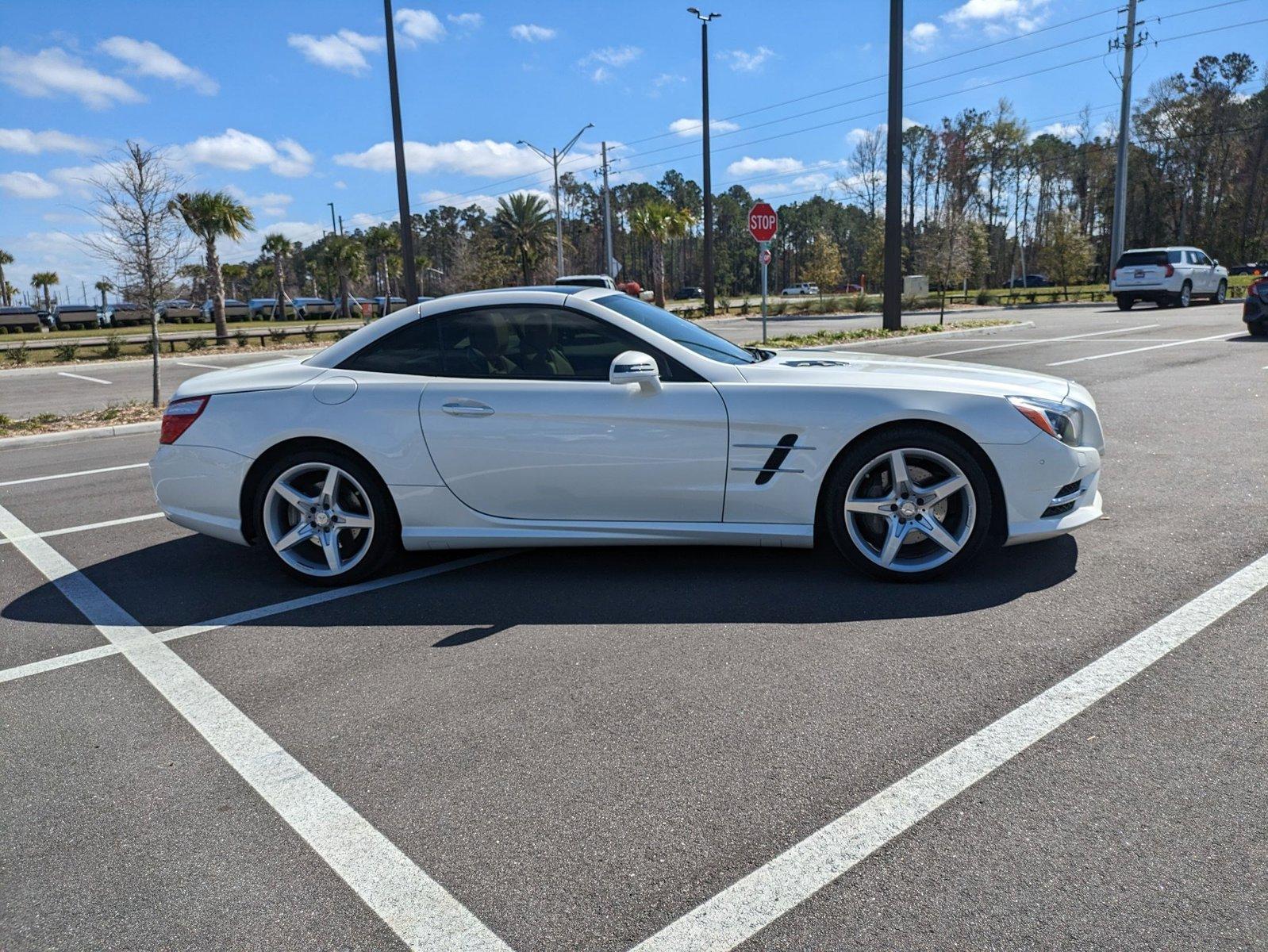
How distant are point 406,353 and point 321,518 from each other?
0.93 meters

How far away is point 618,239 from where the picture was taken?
12294 cm

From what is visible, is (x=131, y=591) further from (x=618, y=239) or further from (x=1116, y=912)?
(x=618, y=239)

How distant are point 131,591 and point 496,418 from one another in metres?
2.14

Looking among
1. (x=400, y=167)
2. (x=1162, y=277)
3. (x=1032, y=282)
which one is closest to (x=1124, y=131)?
(x=1162, y=277)

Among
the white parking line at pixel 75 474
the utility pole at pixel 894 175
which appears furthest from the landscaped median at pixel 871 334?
the white parking line at pixel 75 474

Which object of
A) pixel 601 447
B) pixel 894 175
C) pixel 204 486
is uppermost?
pixel 894 175

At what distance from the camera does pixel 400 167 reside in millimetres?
21797

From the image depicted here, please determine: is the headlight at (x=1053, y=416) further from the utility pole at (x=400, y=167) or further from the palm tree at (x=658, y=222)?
the palm tree at (x=658, y=222)

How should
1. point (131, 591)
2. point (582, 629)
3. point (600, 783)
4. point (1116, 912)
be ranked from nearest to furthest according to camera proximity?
1. point (1116, 912)
2. point (600, 783)
3. point (582, 629)
4. point (131, 591)

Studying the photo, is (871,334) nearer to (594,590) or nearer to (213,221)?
(594,590)

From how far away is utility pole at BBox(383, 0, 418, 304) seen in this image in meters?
21.0

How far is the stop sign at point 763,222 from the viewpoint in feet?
59.0

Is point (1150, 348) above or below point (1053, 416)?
below

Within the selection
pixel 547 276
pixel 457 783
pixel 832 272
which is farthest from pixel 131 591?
pixel 832 272
